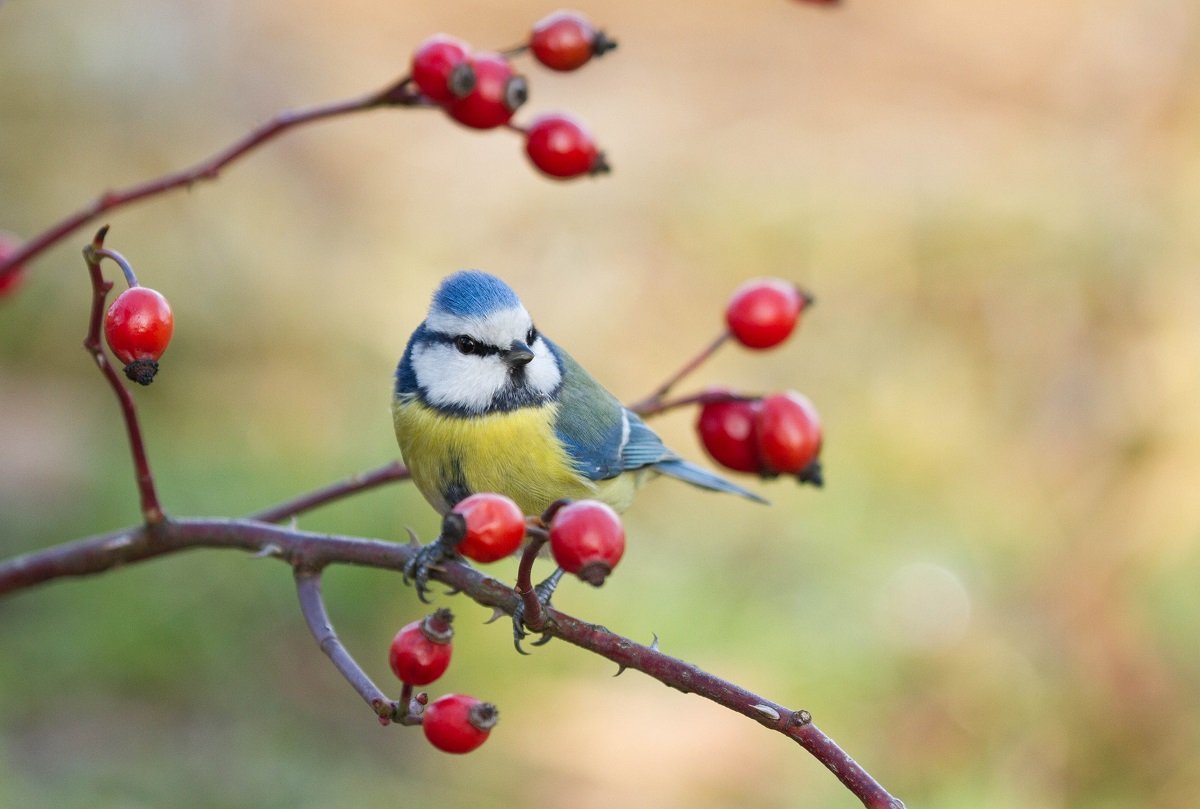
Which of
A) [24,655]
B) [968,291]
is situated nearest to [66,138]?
[24,655]

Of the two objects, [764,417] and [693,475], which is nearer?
[764,417]

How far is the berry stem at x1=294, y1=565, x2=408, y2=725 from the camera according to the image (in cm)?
101

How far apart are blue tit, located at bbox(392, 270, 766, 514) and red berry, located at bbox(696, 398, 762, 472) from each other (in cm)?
10

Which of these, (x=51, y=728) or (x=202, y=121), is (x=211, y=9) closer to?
(x=202, y=121)

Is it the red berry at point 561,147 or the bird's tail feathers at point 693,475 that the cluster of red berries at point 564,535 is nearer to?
the red berry at point 561,147

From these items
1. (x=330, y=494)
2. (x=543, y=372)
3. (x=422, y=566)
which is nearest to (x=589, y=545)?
(x=422, y=566)

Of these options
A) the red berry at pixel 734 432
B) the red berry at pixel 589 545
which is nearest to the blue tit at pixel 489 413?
the red berry at pixel 734 432

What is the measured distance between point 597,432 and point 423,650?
764mm

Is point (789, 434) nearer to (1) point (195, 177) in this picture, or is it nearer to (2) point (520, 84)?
(2) point (520, 84)

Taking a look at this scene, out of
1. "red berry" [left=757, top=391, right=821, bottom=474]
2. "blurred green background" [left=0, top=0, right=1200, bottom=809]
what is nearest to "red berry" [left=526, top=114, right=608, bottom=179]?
"red berry" [left=757, top=391, right=821, bottom=474]

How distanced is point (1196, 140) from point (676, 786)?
2.84m

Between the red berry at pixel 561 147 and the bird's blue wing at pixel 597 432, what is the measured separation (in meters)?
0.33

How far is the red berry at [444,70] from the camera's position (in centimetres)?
138

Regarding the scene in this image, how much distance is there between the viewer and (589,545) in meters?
0.87
